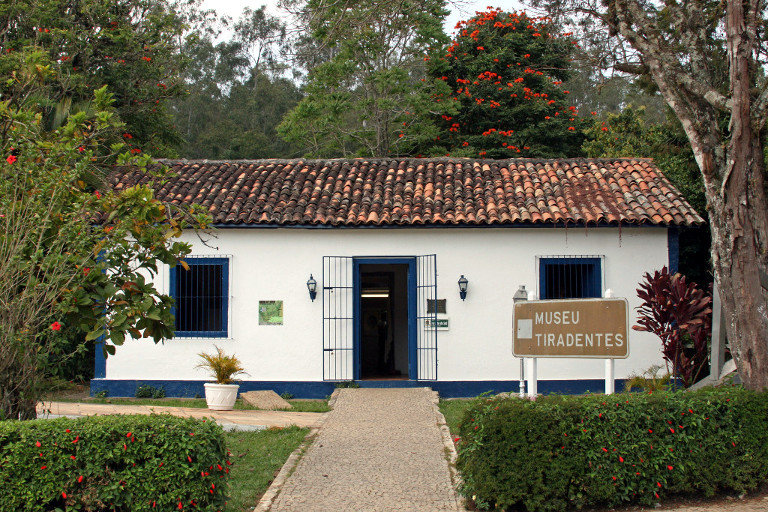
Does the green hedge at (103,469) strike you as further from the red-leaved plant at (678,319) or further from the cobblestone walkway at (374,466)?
the red-leaved plant at (678,319)

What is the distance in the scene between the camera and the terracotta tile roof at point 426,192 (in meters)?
12.3

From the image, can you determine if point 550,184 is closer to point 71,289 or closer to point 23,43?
point 71,289

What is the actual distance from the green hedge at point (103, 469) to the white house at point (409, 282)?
716 cm

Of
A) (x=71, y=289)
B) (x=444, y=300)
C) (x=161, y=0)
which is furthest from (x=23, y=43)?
(x=71, y=289)

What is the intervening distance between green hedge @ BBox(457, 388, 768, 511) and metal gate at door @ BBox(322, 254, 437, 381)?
606 centimetres

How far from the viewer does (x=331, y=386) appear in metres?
12.5

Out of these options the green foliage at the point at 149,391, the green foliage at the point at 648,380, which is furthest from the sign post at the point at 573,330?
the green foliage at the point at 149,391

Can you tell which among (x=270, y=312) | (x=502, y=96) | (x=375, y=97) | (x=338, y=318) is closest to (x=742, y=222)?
(x=338, y=318)

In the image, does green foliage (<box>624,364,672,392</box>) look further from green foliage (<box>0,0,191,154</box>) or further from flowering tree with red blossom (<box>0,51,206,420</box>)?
green foliage (<box>0,0,191,154</box>)

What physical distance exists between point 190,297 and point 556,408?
829 cm

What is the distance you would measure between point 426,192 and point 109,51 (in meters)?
11.2

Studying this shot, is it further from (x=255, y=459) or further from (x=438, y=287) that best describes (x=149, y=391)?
(x=255, y=459)

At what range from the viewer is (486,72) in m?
23.8

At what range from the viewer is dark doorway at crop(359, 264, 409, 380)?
53.9 ft
